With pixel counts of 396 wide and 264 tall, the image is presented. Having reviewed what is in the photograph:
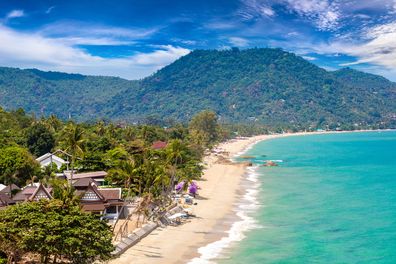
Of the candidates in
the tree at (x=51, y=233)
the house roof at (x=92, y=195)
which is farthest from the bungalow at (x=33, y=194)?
the tree at (x=51, y=233)

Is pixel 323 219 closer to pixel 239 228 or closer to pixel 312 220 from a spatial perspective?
pixel 312 220

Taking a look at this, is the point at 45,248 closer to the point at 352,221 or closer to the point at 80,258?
the point at 80,258

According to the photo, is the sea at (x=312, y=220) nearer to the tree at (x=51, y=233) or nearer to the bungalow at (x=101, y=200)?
the bungalow at (x=101, y=200)

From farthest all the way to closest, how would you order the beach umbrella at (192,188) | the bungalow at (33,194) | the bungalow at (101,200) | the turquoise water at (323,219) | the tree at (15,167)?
1. the beach umbrella at (192,188)
2. the tree at (15,167)
3. the bungalow at (101,200)
4. the bungalow at (33,194)
5. the turquoise water at (323,219)

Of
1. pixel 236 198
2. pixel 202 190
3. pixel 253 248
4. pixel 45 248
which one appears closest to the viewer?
pixel 45 248

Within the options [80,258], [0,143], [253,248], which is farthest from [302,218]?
[0,143]

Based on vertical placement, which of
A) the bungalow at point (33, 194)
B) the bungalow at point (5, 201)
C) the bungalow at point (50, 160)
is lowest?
the bungalow at point (5, 201)

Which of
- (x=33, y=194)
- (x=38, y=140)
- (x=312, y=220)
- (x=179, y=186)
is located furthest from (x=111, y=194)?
(x=38, y=140)
